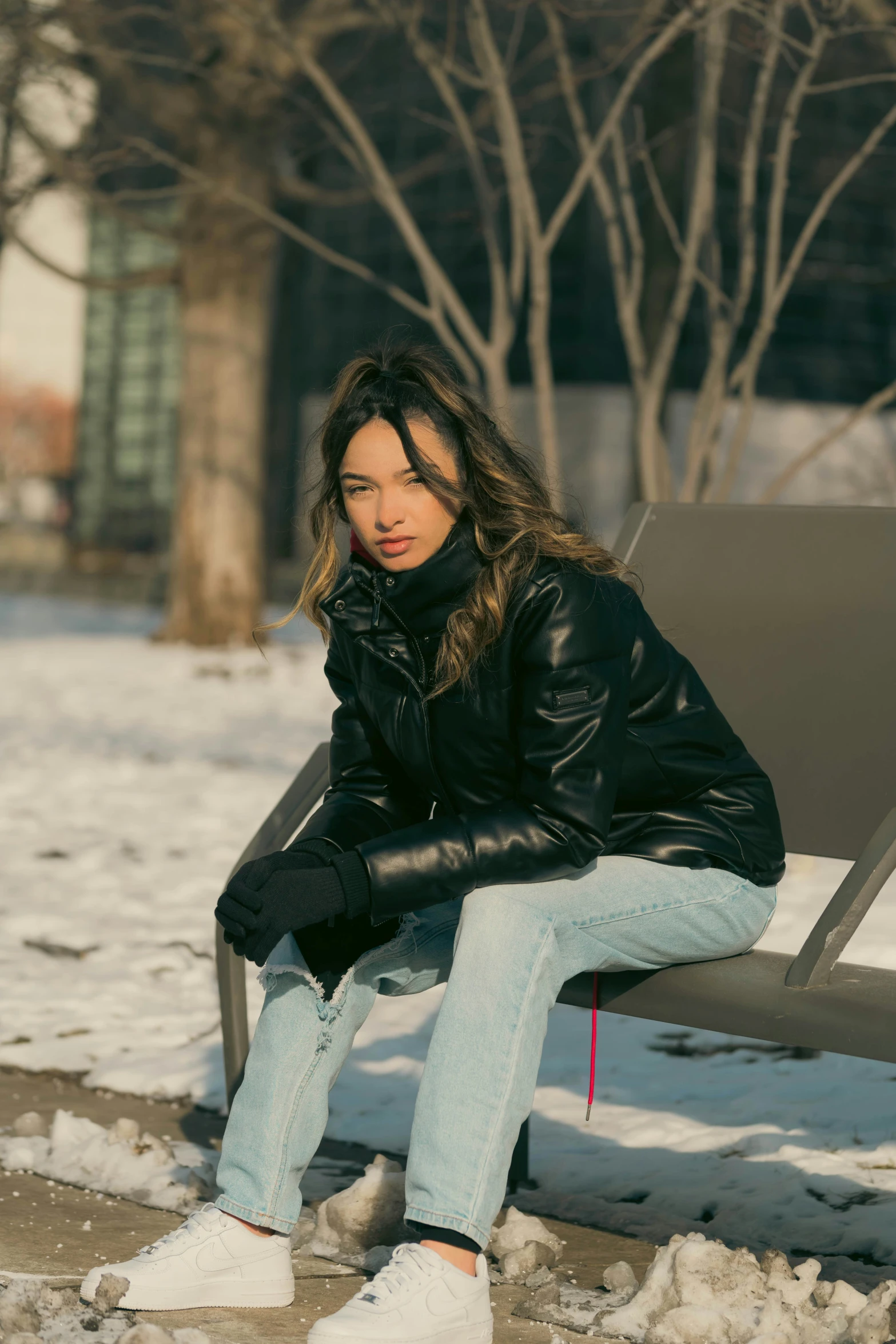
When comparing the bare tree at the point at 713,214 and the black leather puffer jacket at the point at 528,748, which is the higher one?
the bare tree at the point at 713,214

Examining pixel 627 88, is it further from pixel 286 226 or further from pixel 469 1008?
pixel 469 1008

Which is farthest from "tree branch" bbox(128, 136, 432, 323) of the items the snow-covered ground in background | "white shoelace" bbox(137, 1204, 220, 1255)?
"white shoelace" bbox(137, 1204, 220, 1255)

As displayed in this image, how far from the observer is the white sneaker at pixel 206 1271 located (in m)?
2.41

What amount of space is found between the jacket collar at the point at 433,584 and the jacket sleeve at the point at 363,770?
20cm

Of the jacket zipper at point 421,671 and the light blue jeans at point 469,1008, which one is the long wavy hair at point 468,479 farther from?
the light blue jeans at point 469,1008

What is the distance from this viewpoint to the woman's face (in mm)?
2613

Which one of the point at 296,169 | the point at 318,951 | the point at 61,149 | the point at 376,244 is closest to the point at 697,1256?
the point at 318,951

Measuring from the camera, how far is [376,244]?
1911cm

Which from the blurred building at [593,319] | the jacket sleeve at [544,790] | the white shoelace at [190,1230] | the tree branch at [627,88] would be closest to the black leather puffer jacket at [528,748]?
the jacket sleeve at [544,790]

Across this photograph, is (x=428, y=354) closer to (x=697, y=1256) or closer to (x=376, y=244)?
(x=697, y=1256)

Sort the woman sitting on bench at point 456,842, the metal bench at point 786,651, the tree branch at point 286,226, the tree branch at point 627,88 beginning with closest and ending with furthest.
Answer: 1. the woman sitting on bench at point 456,842
2. the metal bench at point 786,651
3. the tree branch at point 627,88
4. the tree branch at point 286,226

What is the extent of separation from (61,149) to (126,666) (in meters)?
3.34

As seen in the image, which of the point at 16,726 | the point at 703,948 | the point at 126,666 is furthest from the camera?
the point at 126,666

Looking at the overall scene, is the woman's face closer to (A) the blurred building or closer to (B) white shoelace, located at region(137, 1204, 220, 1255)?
(B) white shoelace, located at region(137, 1204, 220, 1255)
